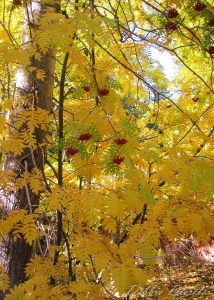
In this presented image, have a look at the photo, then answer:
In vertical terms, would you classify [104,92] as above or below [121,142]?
above

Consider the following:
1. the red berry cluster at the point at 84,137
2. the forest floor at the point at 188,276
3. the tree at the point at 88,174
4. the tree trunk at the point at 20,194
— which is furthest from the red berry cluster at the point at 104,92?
the forest floor at the point at 188,276

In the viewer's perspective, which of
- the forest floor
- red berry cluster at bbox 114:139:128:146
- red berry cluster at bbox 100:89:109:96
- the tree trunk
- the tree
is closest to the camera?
the tree

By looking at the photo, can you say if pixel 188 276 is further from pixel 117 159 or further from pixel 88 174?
pixel 117 159

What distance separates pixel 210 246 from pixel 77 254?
20.2 ft

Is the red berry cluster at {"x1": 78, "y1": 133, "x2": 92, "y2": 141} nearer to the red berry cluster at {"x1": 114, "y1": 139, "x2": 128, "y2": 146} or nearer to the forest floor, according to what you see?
the red berry cluster at {"x1": 114, "y1": 139, "x2": 128, "y2": 146}

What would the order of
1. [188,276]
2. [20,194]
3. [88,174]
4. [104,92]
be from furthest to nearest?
[188,276] → [20,194] → [88,174] → [104,92]

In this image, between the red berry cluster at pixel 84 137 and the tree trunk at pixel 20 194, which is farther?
the tree trunk at pixel 20 194

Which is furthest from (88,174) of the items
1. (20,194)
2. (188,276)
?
(188,276)

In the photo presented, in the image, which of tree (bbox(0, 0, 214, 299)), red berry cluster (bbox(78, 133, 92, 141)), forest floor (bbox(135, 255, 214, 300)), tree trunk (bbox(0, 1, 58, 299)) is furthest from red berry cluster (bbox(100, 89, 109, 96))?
forest floor (bbox(135, 255, 214, 300))

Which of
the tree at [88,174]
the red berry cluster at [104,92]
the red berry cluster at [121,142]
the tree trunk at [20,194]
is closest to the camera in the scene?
the tree at [88,174]

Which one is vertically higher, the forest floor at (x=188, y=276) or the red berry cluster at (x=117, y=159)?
the red berry cluster at (x=117, y=159)

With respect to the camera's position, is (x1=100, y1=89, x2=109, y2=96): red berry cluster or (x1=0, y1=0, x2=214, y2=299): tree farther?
(x1=100, y1=89, x2=109, y2=96): red berry cluster

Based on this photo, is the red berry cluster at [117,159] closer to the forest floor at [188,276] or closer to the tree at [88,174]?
the tree at [88,174]

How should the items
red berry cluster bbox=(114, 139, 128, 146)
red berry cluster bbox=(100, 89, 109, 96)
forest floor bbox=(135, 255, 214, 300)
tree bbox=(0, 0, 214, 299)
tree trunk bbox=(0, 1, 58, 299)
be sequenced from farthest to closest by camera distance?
forest floor bbox=(135, 255, 214, 300) < tree trunk bbox=(0, 1, 58, 299) < red berry cluster bbox=(100, 89, 109, 96) < red berry cluster bbox=(114, 139, 128, 146) < tree bbox=(0, 0, 214, 299)
